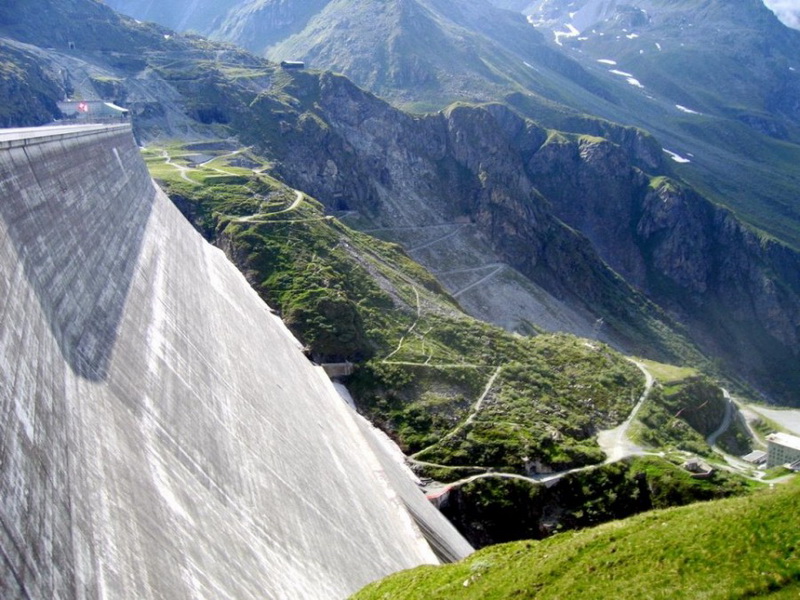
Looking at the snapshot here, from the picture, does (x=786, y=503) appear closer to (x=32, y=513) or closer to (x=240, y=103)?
(x=32, y=513)

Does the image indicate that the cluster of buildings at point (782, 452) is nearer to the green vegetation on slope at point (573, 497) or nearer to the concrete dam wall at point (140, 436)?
the green vegetation on slope at point (573, 497)

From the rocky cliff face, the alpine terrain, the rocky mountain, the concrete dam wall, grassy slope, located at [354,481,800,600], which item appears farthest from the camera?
the rocky cliff face

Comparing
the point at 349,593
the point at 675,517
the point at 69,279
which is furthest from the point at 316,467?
the point at 675,517

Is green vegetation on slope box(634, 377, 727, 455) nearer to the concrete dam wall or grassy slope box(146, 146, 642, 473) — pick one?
grassy slope box(146, 146, 642, 473)

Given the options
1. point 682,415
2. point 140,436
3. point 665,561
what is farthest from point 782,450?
point 140,436

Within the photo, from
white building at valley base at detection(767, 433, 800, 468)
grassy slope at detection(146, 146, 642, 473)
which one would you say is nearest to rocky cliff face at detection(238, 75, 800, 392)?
grassy slope at detection(146, 146, 642, 473)
